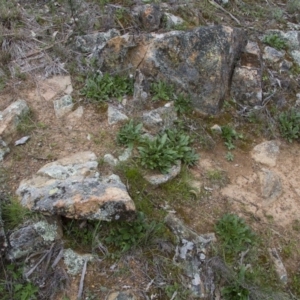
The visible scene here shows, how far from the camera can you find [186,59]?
5.24 meters

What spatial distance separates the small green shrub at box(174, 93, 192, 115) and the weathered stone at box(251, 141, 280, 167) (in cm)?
109

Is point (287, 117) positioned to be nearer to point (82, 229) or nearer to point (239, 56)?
point (239, 56)

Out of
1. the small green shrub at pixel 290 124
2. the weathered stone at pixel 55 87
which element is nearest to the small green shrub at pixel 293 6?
the small green shrub at pixel 290 124

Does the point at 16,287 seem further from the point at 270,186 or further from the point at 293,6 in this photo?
the point at 293,6

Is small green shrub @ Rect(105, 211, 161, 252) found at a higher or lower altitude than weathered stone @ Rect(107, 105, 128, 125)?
lower

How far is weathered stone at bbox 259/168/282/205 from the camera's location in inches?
179

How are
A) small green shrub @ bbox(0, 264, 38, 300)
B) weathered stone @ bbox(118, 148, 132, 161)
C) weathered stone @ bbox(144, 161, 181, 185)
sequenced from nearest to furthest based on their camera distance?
small green shrub @ bbox(0, 264, 38, 300) → weathered stone @ bbox(144, 161, 181, 185) → weathered stone @ bbox(118, 148, 132, 161)

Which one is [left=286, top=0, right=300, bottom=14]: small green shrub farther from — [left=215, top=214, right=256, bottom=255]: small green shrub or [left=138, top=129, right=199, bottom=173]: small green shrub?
[left=215, top=214, right=256, bottom=255]: small green shrub

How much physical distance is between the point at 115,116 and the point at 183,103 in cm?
101

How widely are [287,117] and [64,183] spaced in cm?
341

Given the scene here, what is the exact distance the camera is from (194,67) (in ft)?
17.1

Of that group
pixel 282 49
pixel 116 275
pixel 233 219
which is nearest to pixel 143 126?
pixel 233 219

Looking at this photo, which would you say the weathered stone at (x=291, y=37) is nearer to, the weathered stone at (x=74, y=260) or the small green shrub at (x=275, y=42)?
the small green shrub at (x=275, y=42)

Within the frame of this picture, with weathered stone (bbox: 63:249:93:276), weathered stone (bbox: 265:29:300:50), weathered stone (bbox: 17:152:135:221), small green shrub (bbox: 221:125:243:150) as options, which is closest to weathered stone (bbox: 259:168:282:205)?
small green shrub (bbox: 221:125:243:150)
